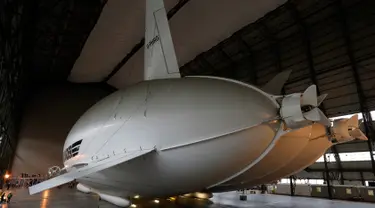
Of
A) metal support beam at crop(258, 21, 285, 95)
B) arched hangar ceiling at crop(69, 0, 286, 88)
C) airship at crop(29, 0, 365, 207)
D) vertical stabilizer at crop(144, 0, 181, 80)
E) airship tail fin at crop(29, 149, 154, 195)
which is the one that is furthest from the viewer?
metal support beam at crop(258, 21, 285, 95)

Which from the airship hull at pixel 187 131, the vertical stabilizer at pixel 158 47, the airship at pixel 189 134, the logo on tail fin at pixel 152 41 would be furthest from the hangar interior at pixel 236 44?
the airship hull at pixel 187 131

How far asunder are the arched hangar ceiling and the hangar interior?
7 cm

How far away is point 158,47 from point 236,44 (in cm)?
1390

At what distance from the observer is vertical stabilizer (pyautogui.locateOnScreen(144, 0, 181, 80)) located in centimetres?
691

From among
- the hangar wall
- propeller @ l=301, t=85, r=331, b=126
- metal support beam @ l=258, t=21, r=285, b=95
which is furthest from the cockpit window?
the hangar wall

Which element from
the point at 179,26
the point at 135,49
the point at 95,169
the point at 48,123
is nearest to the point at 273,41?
the point at 179,26

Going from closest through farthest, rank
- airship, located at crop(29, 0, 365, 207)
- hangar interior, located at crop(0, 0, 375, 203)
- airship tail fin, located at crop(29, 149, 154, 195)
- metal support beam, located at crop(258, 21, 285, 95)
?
airship, located at crop(29, 0, 365, 207), airship tail fin, located at crop(29, 149, 154, 195), hangar interior, located at crop(0, 0, 375, 203), metal support beam, located at crop(258, 21, 285, 95)

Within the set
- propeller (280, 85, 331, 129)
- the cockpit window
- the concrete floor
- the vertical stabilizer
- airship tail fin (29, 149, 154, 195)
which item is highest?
the vertical stabilizer

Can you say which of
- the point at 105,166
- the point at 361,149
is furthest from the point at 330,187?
the point at 105,166

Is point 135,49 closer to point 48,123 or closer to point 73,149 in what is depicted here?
point 73,149

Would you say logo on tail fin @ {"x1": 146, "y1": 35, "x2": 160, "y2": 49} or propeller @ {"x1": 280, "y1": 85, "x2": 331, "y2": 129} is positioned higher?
logo on tail fin @ {"x1": 146, "y1": 35, "x2": 160, "y2": 49}

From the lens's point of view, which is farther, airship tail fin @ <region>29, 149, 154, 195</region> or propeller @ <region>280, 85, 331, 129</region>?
airship tail fin @ <region>29, 149, 154, 195</region>

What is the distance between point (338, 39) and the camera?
55.2 feet

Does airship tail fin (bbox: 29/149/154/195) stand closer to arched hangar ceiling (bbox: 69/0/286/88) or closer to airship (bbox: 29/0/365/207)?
airship (bbox: 29/0/365/207)
